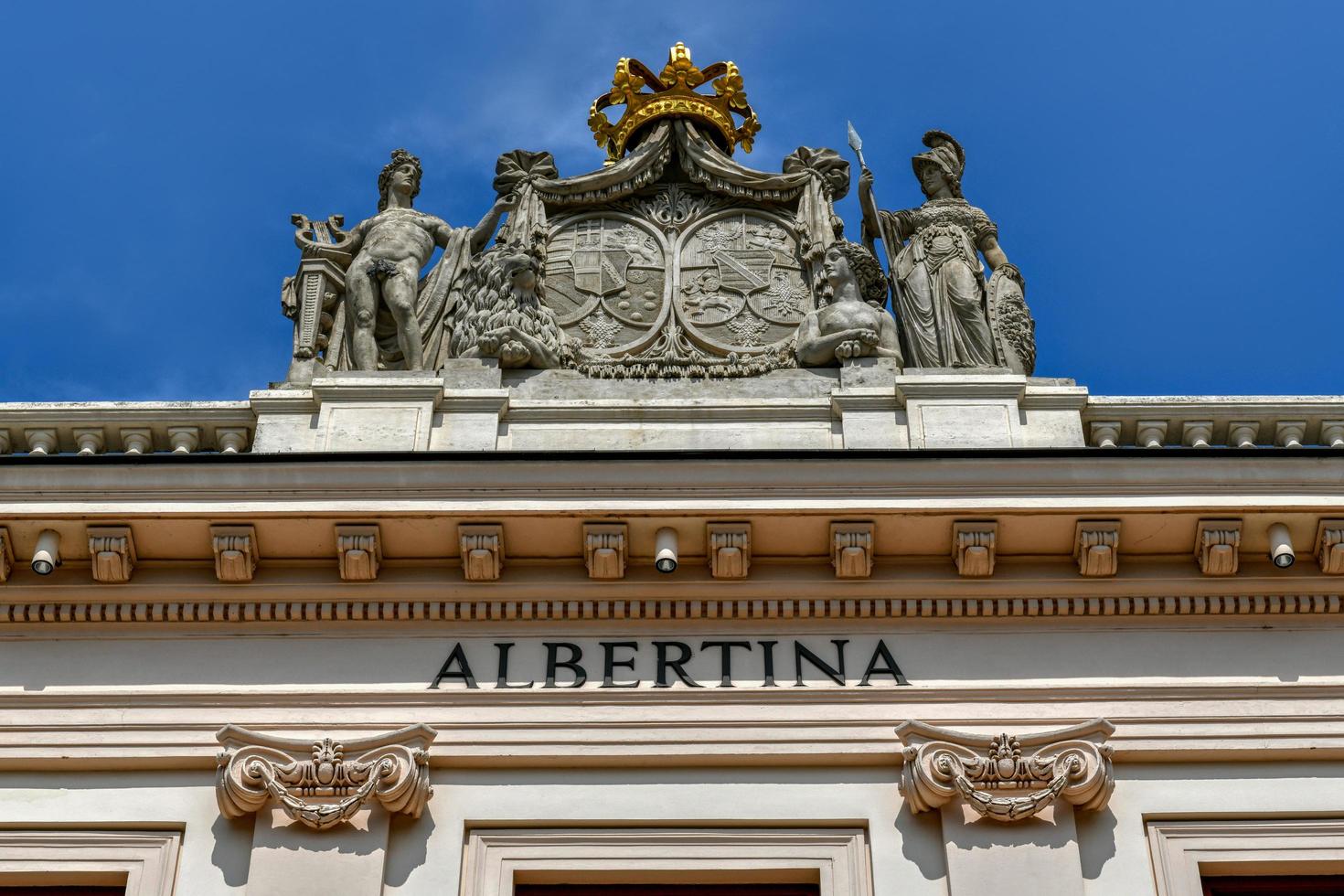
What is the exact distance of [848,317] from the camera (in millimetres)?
16828

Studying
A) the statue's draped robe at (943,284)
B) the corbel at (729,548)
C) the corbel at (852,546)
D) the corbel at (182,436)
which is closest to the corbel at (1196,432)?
the statue's draped robe at (943,284)

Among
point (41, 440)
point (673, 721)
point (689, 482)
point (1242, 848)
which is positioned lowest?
point (1242, 848)

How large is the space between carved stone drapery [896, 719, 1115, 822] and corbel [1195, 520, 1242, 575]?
147 centimetres

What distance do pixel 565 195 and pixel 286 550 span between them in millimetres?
4909

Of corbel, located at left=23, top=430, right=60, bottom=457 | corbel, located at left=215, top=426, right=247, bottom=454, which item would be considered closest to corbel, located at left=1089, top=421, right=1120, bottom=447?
corbel, located at left=215, top=426, right=247, bottom=454

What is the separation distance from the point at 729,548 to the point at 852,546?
801mm

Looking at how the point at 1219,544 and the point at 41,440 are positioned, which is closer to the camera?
the point at 1219,544

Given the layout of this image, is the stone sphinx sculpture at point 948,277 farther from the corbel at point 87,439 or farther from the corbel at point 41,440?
the corbel at point 41,440

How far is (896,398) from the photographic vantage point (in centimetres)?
1588

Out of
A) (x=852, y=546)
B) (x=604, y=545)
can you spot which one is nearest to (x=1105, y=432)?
(x=852, y=546)

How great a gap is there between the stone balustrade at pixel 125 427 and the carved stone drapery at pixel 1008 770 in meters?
5.44

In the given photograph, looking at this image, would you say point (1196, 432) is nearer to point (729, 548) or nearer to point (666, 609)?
point (729, 548)

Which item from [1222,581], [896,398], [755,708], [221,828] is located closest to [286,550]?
[221,828]

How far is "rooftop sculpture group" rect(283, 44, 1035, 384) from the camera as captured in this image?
1694 centimetres
